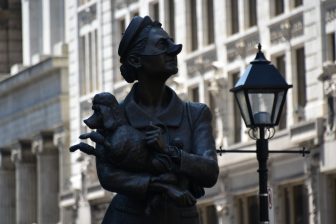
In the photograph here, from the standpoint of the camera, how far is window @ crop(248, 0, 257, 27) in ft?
172

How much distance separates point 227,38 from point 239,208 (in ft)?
15.4

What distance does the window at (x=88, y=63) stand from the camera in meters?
66.2

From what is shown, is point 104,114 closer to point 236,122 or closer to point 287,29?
point 287,29

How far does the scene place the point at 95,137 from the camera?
10.5 metres

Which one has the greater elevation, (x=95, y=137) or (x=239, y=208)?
(x=239, y=208)

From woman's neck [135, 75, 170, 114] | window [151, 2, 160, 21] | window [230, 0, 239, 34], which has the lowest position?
woman's neck [135, 75, 170, 114]

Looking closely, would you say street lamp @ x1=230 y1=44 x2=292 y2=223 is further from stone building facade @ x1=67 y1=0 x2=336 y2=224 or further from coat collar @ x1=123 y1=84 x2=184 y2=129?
stone building facade @ x1=67 y1=0 x2=336 y2=224

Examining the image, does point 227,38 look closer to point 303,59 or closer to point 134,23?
point 303,59

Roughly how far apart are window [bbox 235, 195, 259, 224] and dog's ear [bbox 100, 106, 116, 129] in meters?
41.8

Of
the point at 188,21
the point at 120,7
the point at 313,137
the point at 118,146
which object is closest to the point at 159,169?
the point at 118,146

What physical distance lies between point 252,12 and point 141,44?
42.0 meters

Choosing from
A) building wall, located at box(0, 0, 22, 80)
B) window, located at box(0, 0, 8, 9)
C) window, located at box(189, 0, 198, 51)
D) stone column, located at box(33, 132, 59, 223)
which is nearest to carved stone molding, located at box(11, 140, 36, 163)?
stone column, located at box(33, 132, 59, 223)

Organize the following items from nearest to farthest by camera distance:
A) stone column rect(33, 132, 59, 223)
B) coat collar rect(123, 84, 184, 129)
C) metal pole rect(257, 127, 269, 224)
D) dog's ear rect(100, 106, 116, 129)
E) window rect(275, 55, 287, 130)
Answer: dog's ear rect(100, 106, 116, 129)
coat collar rect(123, 84, 184, 129)
metal pole rect(257, 127, 269, 224)
window rect(275, 55, 287, 130)
stone column rect(33, 132, 59, 223)

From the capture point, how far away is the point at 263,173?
71.8 ft
